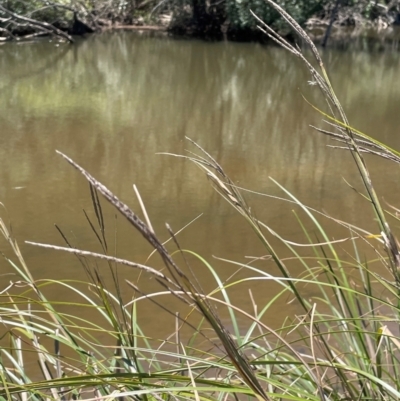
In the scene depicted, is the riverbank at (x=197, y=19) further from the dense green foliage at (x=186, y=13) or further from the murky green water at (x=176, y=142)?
the murky green water at (x=176, y=142)

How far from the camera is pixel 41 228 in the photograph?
12.6 feet

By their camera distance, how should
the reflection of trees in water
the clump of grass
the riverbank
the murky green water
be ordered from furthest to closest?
1. the riverbank
2. the reflection of trees in water
3. the murky green water
4. the clump of grass

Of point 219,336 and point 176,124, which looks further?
point 176,124

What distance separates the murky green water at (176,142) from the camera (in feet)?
12.4

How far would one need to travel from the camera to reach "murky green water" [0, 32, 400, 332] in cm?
379

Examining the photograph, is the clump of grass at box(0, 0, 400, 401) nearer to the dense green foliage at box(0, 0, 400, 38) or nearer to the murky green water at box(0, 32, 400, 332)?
the murky green water at box(0, 32, 400, 332)

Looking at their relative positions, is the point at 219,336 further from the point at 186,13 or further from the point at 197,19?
the point at 186,13

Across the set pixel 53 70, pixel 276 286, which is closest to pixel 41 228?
pixel 276 286

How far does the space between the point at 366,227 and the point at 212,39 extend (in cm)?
1154

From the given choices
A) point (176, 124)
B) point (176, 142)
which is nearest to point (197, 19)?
point (176, 124)

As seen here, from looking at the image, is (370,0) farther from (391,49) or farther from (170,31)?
(170,31)

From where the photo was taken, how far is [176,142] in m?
5.88

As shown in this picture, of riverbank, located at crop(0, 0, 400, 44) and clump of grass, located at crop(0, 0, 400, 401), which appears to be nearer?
clump of grass, located at crop(0, 0, 400, 401)

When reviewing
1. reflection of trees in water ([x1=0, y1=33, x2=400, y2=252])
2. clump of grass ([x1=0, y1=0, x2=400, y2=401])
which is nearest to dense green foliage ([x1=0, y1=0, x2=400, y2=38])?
reflection of trees in water ([x1=0, y1=33, x2=400, y2=252])
